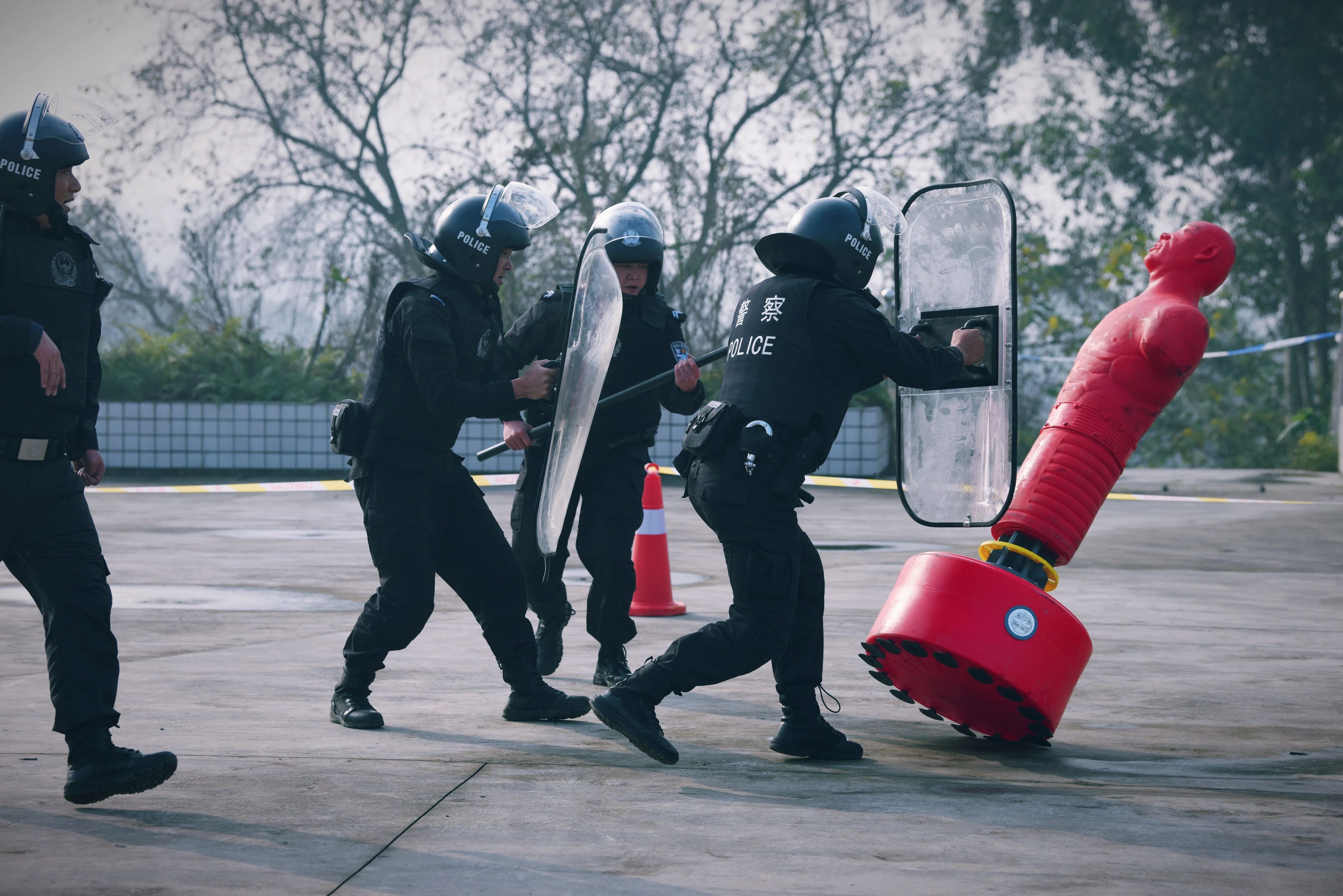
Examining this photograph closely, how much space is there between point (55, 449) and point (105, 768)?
2.80 feet

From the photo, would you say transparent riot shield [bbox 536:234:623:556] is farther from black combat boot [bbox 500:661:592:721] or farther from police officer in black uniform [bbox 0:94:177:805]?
police officer in black uniform [bbox 0:94:177:805]

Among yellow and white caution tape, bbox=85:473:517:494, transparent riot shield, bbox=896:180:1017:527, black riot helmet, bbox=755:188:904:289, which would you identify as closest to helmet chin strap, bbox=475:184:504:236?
black riot helmet, bbox=755:188:904:289

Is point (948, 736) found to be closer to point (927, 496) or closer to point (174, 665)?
point (927, 496)

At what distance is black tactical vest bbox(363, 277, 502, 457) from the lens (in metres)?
4.46

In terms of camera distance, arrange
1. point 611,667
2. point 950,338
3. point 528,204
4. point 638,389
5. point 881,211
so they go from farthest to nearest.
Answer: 1. point 611,667
2. point 638,389
3. point 528,204
4. point 881,211
5. point 950,338

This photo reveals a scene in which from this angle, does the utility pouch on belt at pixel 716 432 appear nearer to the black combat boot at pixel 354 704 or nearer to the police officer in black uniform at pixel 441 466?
the police officer in black uniform at pixel 441 466

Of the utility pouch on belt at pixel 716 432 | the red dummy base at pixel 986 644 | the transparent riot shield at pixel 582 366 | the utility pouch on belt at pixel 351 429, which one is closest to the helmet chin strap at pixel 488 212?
the transparent riot shield at pixel 582 366

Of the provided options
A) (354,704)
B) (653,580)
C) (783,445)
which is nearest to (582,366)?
(783,445)

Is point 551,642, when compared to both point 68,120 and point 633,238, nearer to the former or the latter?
point 633,238

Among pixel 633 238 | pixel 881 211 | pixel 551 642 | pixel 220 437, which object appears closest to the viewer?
pixel 881 211

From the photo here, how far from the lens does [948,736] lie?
4.41 metres

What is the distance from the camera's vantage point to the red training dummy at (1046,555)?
3951 millimetres

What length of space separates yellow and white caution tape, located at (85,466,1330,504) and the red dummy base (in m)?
5.65

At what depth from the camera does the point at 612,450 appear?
527 cm
